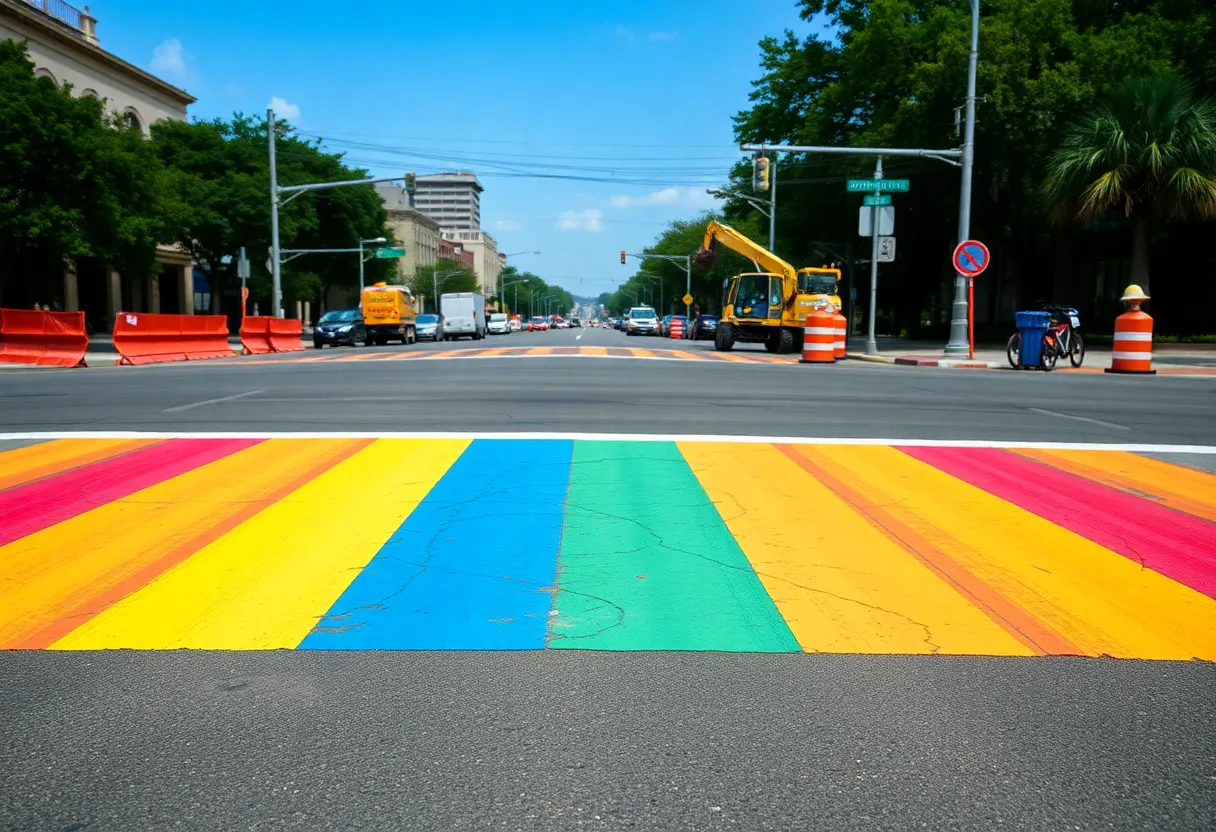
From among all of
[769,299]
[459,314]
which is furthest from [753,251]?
[459,314]

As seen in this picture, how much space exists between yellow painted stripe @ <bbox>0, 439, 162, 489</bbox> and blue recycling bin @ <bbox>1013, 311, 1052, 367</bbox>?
59.8 ft

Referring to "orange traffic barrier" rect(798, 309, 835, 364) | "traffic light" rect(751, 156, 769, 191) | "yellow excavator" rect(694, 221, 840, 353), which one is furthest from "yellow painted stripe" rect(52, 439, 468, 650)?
"yellow excavator" rect(694, 221, 840, 353)

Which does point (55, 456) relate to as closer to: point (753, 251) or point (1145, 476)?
point (1145, 476)

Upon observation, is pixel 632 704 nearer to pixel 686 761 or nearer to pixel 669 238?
pixel 686 761

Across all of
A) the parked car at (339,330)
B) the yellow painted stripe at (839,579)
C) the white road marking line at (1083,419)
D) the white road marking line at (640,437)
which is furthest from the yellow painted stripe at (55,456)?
the parked car at (339,330)

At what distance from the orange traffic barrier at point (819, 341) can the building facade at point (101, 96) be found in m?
29.3

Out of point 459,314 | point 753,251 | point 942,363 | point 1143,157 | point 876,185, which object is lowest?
point 942,363

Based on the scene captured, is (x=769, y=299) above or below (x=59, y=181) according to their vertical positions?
below

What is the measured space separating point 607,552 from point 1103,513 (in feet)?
10.9

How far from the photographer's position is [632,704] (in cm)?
327

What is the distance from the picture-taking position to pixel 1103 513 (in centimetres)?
618

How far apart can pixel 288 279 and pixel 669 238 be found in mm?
66407

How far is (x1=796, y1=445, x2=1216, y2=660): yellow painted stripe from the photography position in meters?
3.98

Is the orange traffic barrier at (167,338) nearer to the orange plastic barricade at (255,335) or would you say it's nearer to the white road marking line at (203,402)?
the orange plastic barricade at (255,335)
